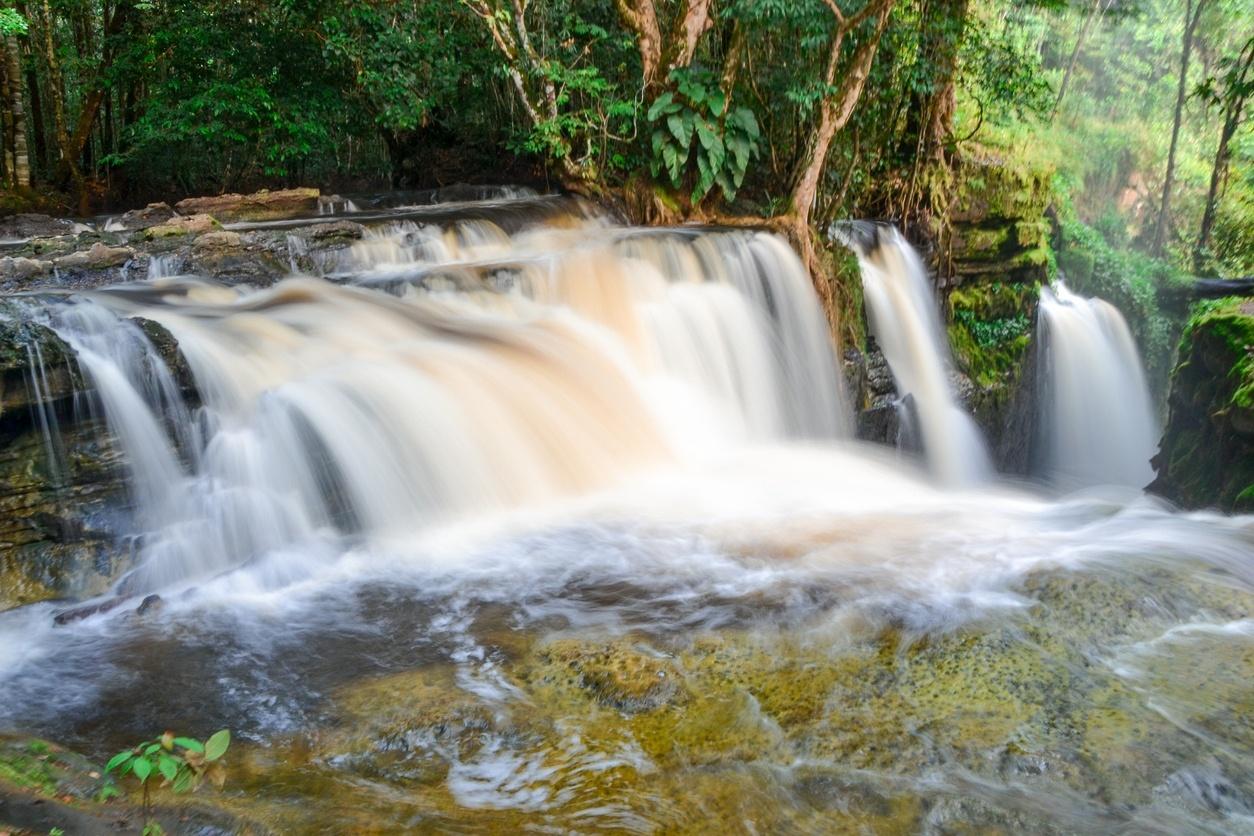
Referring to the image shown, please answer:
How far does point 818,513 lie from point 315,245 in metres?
4.72

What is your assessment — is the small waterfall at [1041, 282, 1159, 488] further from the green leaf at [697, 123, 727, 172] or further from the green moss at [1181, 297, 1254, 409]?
the green leaf at [697, 123, 727, 172]

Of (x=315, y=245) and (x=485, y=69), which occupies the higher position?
(x=485, y=69)

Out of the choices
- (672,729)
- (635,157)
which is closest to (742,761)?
(672,729)

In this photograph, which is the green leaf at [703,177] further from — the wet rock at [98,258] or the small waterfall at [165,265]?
the wet rock at [98,258]

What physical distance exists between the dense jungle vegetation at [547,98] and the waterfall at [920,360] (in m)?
0.88

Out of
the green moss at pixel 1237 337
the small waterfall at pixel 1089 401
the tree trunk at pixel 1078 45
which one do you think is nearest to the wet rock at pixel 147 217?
the green moss at pixel 1237 337

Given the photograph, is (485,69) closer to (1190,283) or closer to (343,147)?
(343,147)

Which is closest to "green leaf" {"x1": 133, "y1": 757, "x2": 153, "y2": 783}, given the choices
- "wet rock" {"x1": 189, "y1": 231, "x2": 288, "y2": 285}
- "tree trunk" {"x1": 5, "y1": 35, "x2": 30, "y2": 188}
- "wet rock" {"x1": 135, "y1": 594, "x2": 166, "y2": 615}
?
"wet rock" {"x1": 135, "y1": 594, "x2": 166, "y2": 615}

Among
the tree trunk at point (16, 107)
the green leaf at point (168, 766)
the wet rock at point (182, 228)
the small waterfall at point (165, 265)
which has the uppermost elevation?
the tree trunk at point (16, 107)

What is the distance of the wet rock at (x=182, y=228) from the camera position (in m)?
7.87

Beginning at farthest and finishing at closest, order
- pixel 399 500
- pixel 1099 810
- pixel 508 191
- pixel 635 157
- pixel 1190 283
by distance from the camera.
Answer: pixel 1190 283, pixel 508 191, pixel 635 157, pixel 399 500, pixel 1099 810

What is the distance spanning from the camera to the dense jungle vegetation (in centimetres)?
1018

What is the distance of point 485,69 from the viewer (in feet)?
39.6

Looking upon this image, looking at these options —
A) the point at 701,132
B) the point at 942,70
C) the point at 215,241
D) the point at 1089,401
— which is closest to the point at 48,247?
the point at 215,241
